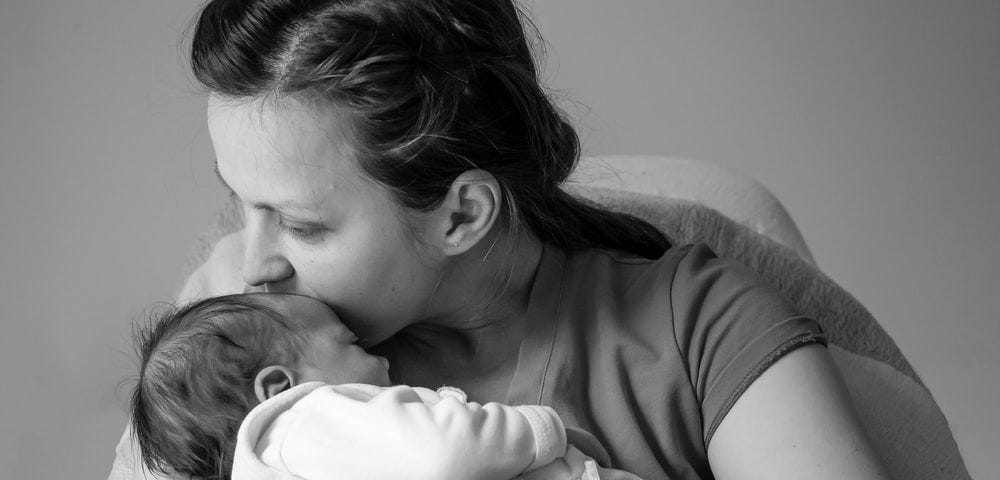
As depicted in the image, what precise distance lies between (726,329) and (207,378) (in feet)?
1.65

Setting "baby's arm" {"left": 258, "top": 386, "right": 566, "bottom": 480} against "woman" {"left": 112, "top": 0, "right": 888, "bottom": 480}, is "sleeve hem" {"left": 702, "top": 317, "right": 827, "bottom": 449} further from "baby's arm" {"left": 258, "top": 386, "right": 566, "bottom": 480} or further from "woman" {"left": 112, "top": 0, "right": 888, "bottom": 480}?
"baby's arm" {"left": 258, "top": 386, "right": 566, "bottom": 480}

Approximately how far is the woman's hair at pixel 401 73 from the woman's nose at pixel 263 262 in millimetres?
133

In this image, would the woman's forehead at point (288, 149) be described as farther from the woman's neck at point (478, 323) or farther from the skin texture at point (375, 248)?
the woman's neck at point (478, 323)

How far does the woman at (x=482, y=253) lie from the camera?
1.20 meters

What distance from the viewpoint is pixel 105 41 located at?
2.51 m

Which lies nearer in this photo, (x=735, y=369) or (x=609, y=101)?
(x=735, y=369)

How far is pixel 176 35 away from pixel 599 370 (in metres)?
1.49

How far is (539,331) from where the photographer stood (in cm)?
135

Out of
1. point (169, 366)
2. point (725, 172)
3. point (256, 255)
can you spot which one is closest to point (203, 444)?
point (169, 366)

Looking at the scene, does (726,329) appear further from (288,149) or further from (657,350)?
(288,149)

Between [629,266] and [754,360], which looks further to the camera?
[629,266]

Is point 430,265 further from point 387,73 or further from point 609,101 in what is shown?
point 609,101

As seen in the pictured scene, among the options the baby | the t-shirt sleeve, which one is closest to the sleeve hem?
the t-shirt sleeve

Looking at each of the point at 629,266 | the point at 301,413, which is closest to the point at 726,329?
the point at 629,266
